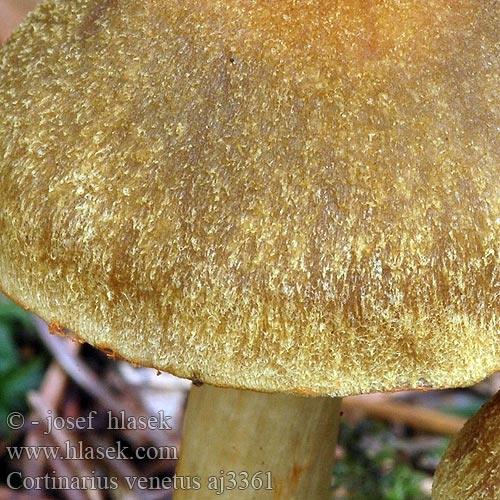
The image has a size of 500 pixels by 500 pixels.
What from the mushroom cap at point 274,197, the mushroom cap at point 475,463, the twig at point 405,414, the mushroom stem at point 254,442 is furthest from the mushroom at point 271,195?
the twig at point 405,414

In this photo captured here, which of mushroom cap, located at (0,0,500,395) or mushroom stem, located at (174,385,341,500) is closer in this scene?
mushroom cap, located at (0,0,500,395)

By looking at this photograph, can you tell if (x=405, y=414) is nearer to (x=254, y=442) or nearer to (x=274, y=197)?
(x=254, y=442)

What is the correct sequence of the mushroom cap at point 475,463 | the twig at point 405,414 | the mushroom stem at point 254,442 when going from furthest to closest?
the twig at point 405,414 < the mushroom stem at point 254,442 < the mushroom cap at point 475,463

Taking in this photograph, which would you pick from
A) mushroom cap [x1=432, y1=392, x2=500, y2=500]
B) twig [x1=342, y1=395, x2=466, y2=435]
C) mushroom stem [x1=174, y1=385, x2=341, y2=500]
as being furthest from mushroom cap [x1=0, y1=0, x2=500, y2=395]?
twig [x1=342, y1=395, x2=466, y2=435]

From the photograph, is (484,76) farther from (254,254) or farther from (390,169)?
(254,254)

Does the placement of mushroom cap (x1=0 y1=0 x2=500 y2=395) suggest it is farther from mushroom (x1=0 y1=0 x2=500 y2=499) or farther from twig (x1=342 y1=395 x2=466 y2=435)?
twig (x1=342 y1=395 x2=466 y2=435)

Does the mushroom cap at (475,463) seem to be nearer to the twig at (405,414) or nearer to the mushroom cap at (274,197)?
the mushroom cap at (274,197)
